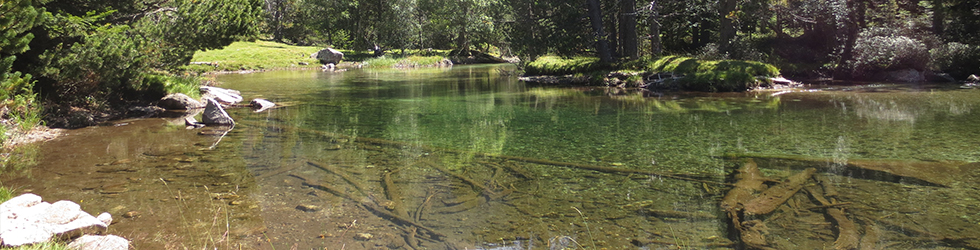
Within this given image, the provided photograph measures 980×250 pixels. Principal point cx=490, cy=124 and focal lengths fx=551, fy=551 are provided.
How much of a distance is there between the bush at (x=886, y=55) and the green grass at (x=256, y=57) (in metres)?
34.4

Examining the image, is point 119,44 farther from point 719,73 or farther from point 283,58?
point 283,58

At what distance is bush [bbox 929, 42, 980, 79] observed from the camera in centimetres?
1911

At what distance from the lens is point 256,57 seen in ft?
146

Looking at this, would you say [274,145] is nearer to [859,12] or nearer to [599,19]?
[599,19]

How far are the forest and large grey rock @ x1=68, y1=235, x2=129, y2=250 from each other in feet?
18.7

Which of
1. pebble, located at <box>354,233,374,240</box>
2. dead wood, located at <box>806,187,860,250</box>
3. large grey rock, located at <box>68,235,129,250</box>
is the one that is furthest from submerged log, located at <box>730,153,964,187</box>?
large grey rock, located at <box>68,235,129,250</box>

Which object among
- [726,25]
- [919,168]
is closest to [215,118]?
[919,168]

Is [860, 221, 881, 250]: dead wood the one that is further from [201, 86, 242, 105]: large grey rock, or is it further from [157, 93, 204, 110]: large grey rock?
[201, 86, 242, 105]: large grey rock

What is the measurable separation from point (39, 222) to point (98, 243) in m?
0.63

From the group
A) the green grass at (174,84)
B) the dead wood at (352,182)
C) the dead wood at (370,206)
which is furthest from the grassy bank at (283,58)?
the dead wood at (370,206)

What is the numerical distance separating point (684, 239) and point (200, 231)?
421cm

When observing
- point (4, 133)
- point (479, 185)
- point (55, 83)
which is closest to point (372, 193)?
point (479, 185)

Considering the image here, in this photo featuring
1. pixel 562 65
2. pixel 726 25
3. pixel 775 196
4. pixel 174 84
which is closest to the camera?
pixel 775 196

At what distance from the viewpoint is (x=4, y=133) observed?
891 centimetres
